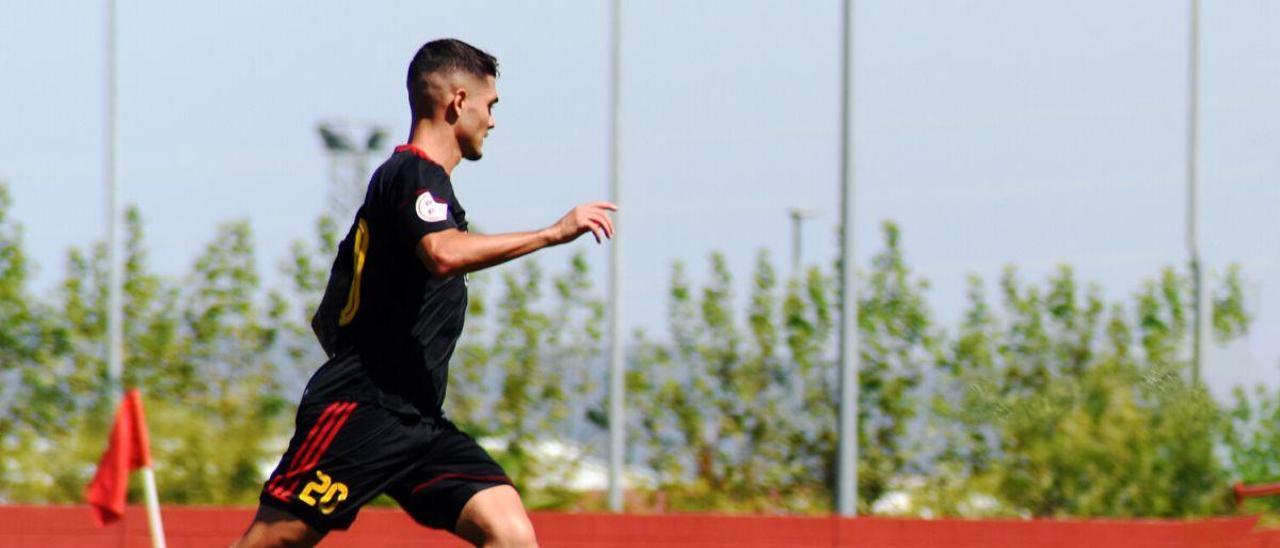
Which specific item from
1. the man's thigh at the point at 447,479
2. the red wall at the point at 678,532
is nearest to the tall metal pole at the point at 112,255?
the red wall at the point at 678,532

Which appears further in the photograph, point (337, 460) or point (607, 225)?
point (337, 460)

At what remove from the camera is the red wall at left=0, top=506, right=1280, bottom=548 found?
10.6m

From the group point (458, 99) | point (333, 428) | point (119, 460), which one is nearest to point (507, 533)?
point (333, 428)

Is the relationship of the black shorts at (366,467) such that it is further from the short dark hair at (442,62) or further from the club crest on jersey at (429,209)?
the short dark hair at (442,62)

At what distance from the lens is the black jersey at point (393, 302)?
569cm

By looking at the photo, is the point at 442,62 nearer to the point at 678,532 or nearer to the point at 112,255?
the point at 678,532

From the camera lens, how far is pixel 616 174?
19203mm

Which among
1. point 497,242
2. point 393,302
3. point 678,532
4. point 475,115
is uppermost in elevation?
point 475,115

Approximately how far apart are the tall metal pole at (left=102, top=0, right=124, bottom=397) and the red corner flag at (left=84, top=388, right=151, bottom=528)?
8210mm

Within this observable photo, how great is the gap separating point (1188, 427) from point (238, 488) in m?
5.54

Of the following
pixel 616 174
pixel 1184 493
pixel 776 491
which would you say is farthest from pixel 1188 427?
pixel 616 174

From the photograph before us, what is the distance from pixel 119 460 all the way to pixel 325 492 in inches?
70.7

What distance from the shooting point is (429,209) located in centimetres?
559

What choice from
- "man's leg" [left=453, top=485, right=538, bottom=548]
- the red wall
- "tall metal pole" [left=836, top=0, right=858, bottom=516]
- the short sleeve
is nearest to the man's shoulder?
the short sleeve
